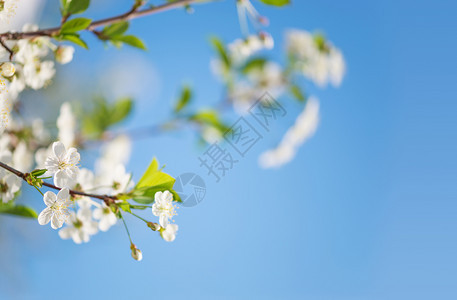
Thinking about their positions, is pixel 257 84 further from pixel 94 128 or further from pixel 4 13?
pixel 4 13

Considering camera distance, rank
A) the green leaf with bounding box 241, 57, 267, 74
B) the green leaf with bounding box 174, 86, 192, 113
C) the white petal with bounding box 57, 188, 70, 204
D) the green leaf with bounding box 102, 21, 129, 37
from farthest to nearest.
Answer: the green leaf with bounding box 241, 57, 267, 74, the green leaf with bounding box 174, 86, 192, 113, the green leaf with bounding box 102, 21, 129, 37, the white petal with bounding box 57, 188, 70, 204

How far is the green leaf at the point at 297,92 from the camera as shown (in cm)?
174

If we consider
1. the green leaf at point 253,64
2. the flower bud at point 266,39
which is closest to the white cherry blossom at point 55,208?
the flower bud at point 266,39

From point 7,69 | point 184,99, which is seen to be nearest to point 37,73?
point 7,69

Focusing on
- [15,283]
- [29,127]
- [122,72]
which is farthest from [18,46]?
[122,72]

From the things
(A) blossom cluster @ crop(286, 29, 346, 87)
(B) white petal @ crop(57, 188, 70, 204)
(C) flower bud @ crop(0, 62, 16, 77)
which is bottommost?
(B) white petal @ crop(57, 188, 70, 204)

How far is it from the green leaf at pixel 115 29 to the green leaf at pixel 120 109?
580 mm

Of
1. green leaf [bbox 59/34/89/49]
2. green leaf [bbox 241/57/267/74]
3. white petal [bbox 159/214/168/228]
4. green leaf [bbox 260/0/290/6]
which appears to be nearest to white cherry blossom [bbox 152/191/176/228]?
white petal [bbox 159/214/168/228]

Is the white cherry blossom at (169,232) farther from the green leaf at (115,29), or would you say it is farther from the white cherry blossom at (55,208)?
the green leaf at (115,29)

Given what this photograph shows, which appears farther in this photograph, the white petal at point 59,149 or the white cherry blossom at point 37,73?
the white cherry blossom at point 37,73

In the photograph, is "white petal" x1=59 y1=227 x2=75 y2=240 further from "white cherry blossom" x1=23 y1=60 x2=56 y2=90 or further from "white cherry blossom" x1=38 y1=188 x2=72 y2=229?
"white cherry blossom" x1=23 y1=60 x2=56 y2=90

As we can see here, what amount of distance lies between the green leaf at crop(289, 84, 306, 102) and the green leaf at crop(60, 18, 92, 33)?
3.58 feet

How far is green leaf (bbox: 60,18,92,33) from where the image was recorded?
772mm

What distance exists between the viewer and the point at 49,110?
1.69 metres
